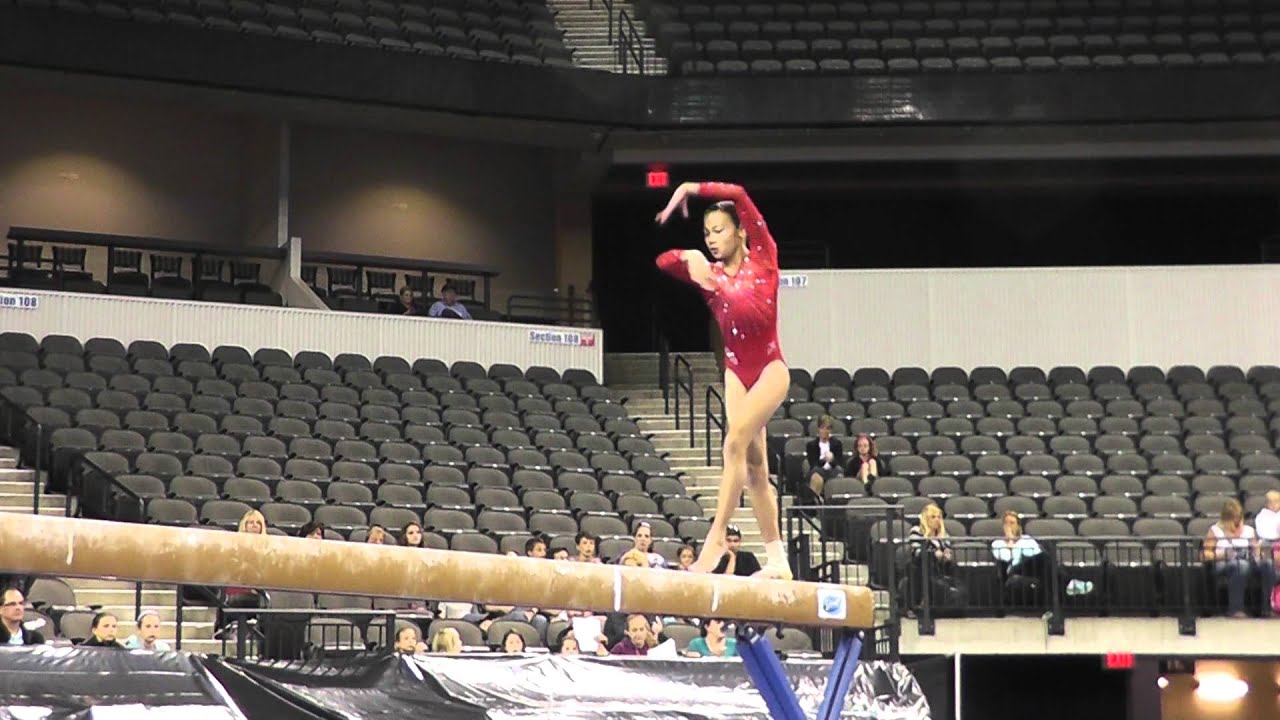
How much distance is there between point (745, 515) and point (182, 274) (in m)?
7.87

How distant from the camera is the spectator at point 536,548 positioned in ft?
41.7

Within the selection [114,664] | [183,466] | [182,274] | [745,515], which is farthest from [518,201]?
[114,664]

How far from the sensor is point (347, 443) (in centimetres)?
1548

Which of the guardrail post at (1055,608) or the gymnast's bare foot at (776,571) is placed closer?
the gymnast's bare foot at (776,571)

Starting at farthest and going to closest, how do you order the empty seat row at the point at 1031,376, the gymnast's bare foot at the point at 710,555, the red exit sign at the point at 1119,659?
the empty seat row at the point at 1031,376 < the red exit sign at the point at 1119,659 < the gymnast's bare foot at the point at 710,555

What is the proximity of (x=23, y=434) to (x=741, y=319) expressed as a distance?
30.4 ft

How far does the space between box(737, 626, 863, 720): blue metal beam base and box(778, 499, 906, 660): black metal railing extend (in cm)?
517

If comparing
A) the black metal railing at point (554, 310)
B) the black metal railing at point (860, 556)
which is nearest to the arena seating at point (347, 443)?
the black metal railing at point (860, 556)

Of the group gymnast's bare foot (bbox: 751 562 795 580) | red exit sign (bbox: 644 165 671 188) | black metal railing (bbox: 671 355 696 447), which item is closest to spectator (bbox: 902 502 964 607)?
black metal railing (bbox: 671 355 696 447)

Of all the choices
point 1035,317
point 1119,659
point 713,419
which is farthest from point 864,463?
point 1035,317

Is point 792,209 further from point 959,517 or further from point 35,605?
point 35,605

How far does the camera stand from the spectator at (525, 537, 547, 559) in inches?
500

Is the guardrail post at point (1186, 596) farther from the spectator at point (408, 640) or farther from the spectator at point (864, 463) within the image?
the spectator at point (408, 640)

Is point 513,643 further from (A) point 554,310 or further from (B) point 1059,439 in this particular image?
(A) point 554,310
